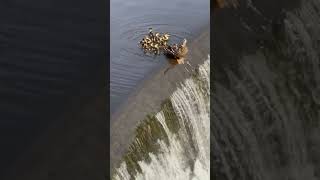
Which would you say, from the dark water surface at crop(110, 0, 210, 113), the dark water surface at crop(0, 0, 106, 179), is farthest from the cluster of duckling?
the dark water surface at crop(0, 0, 106, 179)

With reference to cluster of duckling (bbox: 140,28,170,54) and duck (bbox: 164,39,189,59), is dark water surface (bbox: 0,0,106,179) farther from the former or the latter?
duck (bbox: 164,39,189,59)

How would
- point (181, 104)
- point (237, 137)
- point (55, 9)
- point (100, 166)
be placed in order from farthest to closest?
point (55, 9)
point (237, 137)
point (181, 104)
point (100, 166)

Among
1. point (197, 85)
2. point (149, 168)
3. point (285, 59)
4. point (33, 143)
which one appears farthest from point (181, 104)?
point (285, 59)

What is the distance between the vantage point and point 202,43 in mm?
5316

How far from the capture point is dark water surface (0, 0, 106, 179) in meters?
4.52

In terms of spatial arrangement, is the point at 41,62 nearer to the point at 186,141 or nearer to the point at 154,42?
the point at 154,42

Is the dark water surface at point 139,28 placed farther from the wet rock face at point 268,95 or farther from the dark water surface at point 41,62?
the wet rock face at point 268,95

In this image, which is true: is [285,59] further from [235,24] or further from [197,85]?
[197,85]

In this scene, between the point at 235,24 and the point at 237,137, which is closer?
the point at 237,137

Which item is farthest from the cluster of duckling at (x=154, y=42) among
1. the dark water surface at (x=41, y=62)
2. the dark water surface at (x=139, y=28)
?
the dark water surface at (x=41, y=62)

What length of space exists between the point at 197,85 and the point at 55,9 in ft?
5.08

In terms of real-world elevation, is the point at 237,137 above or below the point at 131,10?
below

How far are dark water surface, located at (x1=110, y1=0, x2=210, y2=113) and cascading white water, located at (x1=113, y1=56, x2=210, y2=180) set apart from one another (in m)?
0.36

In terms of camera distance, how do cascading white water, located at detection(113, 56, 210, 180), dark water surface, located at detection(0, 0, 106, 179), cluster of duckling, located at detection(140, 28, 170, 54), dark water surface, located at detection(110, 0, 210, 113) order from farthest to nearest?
cluster of duckling, located at detection(140, 28, 170, 54), dark water surface, located at detection(110, 0, 210, 113), dark water surface, located at detection(0, 0, 106, 179), cascading white water, located at detection(113, 56, 210, 180)
